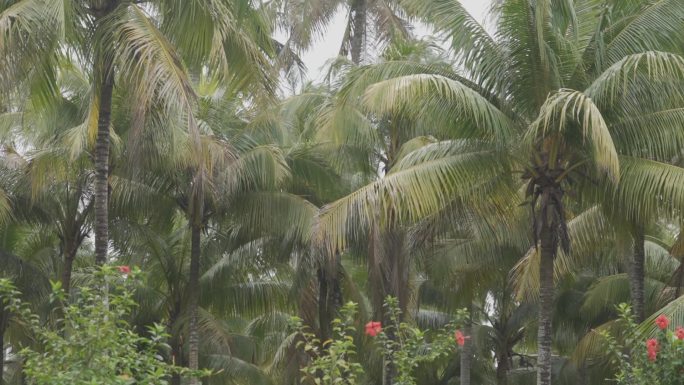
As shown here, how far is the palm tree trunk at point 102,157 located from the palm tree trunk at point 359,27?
1362cm

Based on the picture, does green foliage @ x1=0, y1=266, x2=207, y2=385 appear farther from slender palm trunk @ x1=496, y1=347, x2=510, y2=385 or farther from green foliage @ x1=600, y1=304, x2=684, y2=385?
slender palm trunk @ x1=496, y1=347, x2=510, y2=385

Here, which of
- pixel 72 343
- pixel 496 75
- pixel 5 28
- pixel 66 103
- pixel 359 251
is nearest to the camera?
pixel 72 343

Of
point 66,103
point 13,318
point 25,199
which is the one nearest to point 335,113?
point 66,103

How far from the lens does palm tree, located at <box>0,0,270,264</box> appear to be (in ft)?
44.8

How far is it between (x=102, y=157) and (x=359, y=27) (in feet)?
46.9

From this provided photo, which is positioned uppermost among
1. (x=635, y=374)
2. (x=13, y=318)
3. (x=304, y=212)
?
(x=304, y=212)

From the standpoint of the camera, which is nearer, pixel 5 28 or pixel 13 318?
pixel 5 28

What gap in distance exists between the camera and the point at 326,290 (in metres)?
23.9

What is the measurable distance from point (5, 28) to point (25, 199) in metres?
9.91

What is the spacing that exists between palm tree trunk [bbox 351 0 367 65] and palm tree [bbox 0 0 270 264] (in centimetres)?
1213

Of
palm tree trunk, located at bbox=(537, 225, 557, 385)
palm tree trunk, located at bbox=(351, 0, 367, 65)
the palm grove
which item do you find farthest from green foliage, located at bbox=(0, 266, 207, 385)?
palm tree trunk, located at bbox=(351, 0, 367, 65)

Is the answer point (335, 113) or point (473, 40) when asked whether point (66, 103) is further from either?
point (473, 40)

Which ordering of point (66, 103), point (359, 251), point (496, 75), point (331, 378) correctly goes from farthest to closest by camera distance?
point (359, 251) < point (66, 103) < point (496, 75) < point (331, 378)

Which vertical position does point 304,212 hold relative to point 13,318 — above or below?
above
